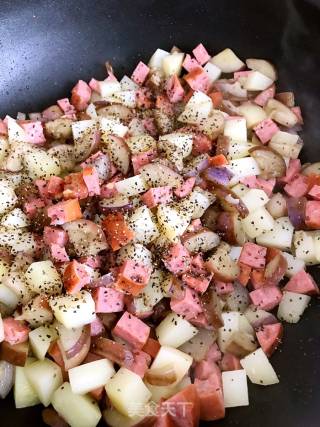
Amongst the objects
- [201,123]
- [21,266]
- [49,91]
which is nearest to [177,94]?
[201,123]

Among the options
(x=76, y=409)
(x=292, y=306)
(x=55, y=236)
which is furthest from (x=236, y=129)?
(x=76, y=409)

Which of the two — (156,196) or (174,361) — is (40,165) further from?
(174,361)

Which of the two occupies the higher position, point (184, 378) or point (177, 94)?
point (177, 94)

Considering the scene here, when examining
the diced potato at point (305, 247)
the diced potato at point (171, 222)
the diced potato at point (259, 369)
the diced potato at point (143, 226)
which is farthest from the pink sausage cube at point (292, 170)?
the diced potato at point (259, 369)

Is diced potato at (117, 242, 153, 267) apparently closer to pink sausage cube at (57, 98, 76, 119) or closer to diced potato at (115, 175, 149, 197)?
diced potato at (115, 175, 149, 197)

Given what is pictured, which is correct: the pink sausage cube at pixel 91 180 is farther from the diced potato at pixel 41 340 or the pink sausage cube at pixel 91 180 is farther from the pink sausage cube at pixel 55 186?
the diced potato at pixel 41 340

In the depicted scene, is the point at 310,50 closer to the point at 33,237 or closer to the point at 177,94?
the point at 177,94
